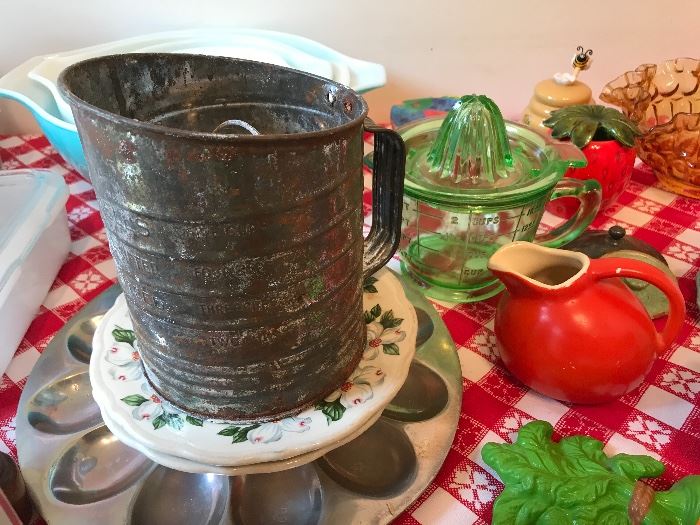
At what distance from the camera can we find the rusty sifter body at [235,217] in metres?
0.25

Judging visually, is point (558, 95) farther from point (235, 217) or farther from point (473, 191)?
point (235, 217)

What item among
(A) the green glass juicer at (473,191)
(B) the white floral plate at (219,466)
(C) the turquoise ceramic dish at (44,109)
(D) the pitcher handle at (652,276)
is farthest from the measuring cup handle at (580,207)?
(C) the turquoise ceramic dish at (44,109)

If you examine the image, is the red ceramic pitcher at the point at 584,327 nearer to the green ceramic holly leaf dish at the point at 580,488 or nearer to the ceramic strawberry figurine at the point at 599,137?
the green ceramic holly leaf dish at the point at 580,488

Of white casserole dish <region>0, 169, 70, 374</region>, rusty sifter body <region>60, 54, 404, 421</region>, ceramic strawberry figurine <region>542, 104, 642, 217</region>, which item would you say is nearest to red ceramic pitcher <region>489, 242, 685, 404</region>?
rusty sifter body <region>60, 54, 404, 421</region>

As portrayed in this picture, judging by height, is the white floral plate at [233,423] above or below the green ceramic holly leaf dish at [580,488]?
above

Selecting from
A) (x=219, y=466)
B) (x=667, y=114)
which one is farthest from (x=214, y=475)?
(x=667, y=114)

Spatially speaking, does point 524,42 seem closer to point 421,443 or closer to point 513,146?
point 513,146

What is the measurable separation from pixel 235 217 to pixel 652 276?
0.28 m

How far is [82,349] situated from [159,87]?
230 millimetres

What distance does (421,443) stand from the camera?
0.37 meters

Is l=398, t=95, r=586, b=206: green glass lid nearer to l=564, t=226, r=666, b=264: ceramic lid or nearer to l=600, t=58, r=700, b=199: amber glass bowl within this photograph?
l=564, t=226, r=666, b=264: ceramic lid

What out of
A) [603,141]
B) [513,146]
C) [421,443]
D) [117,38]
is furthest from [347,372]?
[117,38]

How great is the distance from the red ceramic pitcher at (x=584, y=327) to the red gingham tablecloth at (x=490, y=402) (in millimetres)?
22

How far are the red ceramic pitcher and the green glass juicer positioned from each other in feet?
0.28
